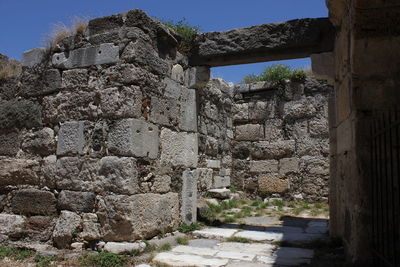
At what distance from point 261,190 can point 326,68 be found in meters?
4.06

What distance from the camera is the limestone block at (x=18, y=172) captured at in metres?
4.75

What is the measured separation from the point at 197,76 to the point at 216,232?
228 centimetres

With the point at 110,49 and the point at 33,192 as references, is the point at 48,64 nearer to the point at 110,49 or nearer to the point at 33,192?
the point at 110,49

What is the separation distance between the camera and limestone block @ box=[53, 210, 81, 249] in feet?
14.0

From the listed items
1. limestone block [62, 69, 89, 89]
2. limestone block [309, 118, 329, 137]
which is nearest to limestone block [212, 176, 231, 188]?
limestone block [309, 118, 329, 137]

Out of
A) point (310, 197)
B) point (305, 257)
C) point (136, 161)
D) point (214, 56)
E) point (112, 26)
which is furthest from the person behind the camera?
point (310, 197)

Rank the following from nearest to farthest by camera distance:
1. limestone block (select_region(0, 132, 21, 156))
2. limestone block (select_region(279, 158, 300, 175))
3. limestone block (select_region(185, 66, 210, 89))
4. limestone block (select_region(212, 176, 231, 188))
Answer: limestone block (select_region(0, 132, 21, 156))
limestone block (select_region(185, 66, 210, 89))
limestone block (select_region(212, 176, 231, 188))
limestone block (select_region(279, 158, 300, 175))

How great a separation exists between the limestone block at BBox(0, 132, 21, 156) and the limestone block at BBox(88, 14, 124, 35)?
1.77m

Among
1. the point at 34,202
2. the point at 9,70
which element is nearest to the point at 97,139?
the point at 34,202

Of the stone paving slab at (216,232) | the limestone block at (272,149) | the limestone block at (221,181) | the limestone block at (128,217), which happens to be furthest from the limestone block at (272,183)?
the limestone block at (128,217)

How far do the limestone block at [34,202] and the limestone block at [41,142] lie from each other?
0.51 meters

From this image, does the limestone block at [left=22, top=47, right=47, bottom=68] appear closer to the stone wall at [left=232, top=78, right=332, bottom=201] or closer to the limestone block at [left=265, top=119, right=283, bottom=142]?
the stone wall at [left=232, top=78, right=332, bottom=201]

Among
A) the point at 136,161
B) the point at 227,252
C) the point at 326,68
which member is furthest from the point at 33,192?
the point at 326,68

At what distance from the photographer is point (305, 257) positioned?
156 inches
